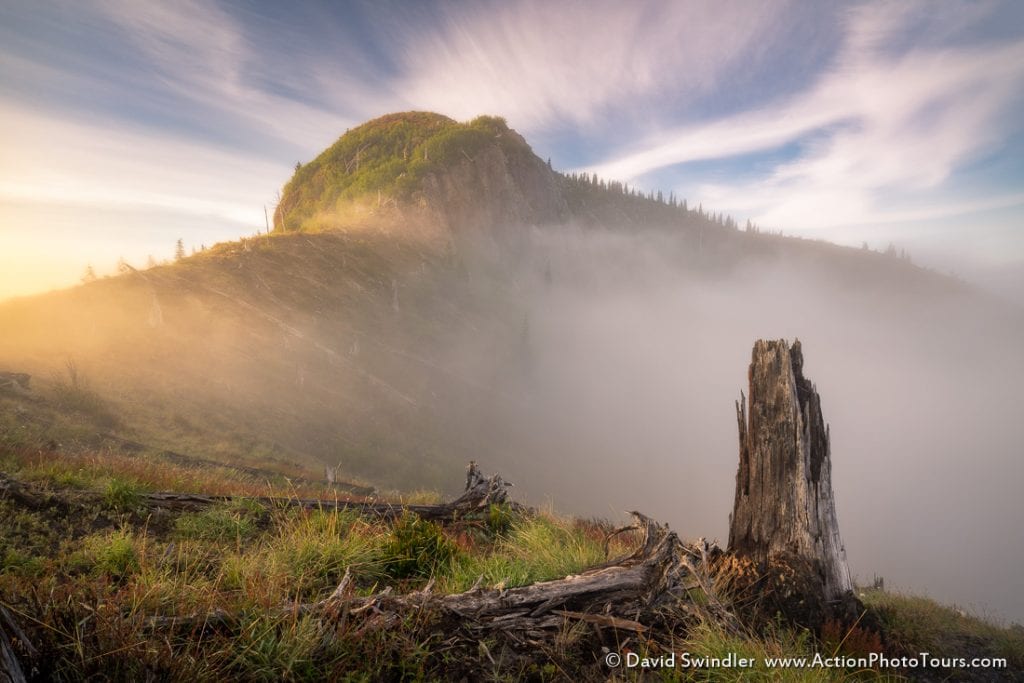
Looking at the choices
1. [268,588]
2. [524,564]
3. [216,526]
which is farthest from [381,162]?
[268,588]

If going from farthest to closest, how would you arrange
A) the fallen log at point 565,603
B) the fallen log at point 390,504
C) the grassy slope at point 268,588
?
the fallen log at point 390,504 < the fallen log at point 565,603 < the grassy slope at point 268,588

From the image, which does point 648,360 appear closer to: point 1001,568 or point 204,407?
point 1001,568

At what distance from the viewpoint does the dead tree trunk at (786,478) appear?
6051mm

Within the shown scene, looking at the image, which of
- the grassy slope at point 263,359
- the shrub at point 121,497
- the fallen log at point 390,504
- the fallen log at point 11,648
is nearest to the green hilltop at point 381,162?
the grassy slope at point 263,359

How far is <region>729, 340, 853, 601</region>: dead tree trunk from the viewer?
6.05 m

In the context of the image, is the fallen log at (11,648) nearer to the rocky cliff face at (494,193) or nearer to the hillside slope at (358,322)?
the hillside slope at (358,322)

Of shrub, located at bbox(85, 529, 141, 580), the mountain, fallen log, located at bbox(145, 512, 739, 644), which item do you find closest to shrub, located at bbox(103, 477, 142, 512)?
shrub, located at bbox(85, 529, 141, 580)

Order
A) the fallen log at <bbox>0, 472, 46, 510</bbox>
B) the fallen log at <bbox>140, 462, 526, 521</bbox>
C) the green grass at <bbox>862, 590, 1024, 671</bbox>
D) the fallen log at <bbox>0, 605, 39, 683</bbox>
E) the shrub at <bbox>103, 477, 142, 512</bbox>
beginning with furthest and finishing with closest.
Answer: the fallen log at <bbox>140, 462, 526, 521</bbox>
the shrub at <bbox>103, 477, 142, 512</bbox>
the green grass at <bbox>862, 590, 1024, 671</bbox>
the fallen log at <bbox>0, 472, 46, 510</bbox>
the fallen log at <bbox>0, 605, 39, 683</bbox>

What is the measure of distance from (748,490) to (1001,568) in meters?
132

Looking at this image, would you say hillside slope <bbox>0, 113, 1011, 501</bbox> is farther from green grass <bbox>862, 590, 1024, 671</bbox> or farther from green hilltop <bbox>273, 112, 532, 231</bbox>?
green grass <bbox>862, 590, 1024, 671</bbox>

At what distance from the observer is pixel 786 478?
6.35 meters

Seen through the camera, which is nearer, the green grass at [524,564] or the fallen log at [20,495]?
the green grass at [524,564]

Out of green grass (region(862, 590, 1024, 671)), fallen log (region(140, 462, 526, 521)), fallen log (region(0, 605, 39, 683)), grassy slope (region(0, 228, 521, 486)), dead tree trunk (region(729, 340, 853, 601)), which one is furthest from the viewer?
grassy slope (region(0, 228, 521, 486))

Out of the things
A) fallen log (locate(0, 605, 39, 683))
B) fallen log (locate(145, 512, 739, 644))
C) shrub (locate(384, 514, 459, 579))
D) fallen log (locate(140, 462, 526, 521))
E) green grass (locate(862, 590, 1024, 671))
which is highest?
fallen log (locate(0, 605, 39, 683))
